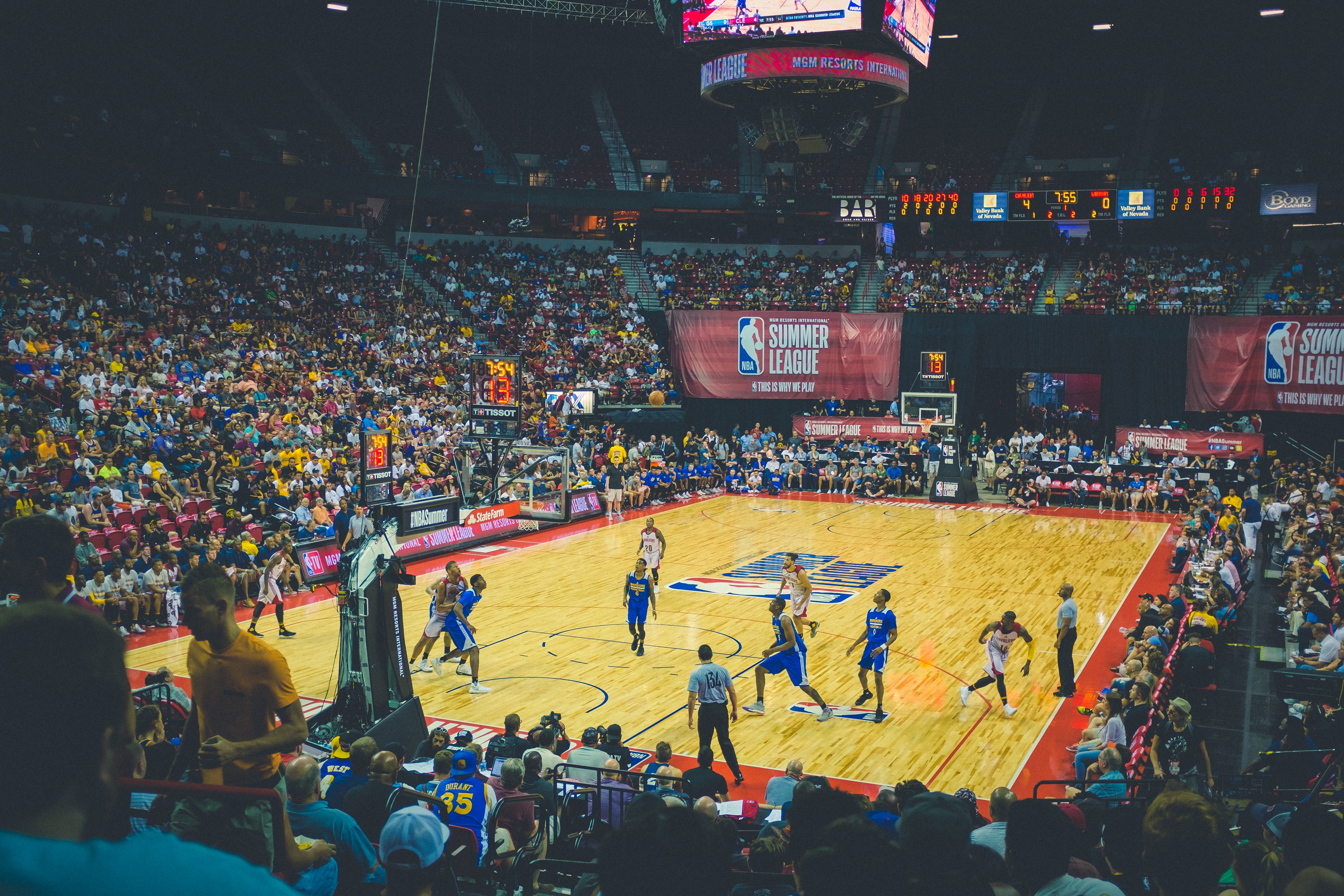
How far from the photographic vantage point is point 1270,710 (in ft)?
41.7

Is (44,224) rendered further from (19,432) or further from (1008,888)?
(1008,888)

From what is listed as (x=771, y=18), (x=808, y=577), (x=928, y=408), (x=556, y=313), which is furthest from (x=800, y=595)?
(x=556, y=313)

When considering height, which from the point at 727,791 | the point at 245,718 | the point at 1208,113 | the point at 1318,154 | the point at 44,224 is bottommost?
the point at 727,791

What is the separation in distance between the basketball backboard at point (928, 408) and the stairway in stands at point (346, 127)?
23116 millimetres

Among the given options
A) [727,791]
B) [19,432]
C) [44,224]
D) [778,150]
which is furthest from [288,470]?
[778,150]

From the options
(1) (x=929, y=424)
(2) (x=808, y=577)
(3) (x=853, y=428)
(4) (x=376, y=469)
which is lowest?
(2) (x=808, y=577)

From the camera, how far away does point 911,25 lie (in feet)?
68.7

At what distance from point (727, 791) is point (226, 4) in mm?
36339

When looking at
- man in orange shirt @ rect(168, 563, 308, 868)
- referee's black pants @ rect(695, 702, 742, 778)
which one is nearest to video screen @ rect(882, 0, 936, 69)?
referee's black pants @ rect(695, 702, 742, 778)

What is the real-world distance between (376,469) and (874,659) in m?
9.87

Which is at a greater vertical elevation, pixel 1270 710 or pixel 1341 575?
pixel 1341 575

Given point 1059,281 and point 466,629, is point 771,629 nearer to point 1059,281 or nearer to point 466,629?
point 466,629

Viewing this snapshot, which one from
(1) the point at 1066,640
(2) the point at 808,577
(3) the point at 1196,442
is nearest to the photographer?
(1) the point at 1066,640

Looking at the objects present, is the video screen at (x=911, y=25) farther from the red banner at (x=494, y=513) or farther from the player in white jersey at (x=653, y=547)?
the red banner at (x=494, y=513)
